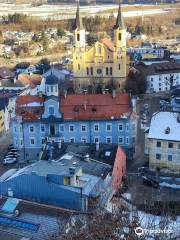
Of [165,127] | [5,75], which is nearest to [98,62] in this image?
[5,75]

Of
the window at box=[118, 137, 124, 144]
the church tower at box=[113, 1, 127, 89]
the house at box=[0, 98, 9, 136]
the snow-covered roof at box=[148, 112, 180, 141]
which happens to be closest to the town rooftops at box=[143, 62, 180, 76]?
the church tower at box=[113, 1, 127, 89]

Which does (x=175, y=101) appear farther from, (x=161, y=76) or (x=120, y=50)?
(x=161, y=76)

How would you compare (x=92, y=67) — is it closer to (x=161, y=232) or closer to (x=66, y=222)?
(x=66, y=222)

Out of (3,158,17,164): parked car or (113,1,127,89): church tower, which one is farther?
(113,1,127,89): church tower

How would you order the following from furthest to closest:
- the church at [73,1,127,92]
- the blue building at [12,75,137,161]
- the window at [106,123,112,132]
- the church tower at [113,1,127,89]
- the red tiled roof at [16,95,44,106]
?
the church at [73,1,127,92] < the church tower at [113,1,127,89] < the red tiled roof at [16,95,44,106] < the window at [106,123,112,132] < the blue building at [12,75,137,161]

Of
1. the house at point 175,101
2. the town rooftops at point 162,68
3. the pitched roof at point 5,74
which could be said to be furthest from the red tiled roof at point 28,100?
the town rooftops at point 162,68

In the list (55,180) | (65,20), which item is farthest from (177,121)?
(65,20)

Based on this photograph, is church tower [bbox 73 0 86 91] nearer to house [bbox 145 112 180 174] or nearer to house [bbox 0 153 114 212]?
house [bbox 145 112 180 174]

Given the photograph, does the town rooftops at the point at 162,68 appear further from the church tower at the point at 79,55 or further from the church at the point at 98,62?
the church tower at the point at 79,55
